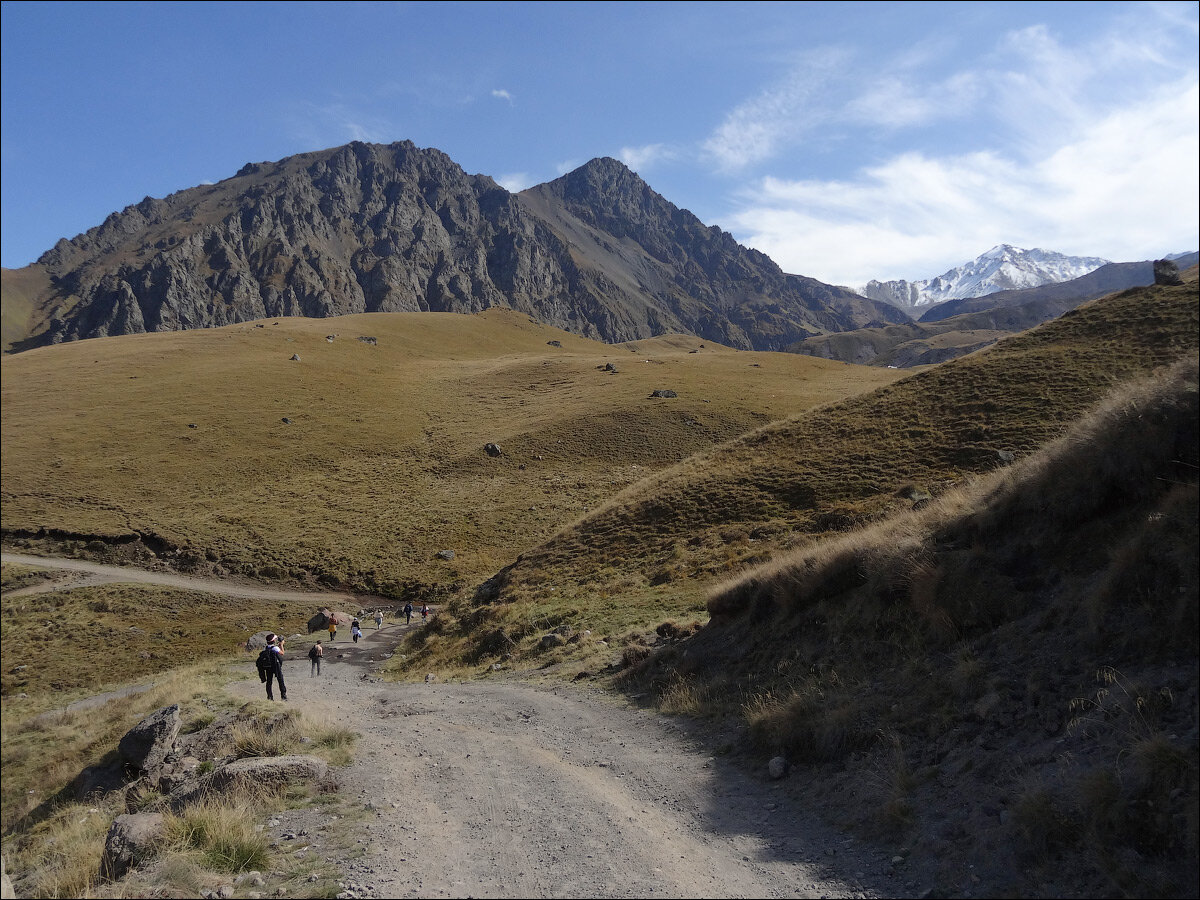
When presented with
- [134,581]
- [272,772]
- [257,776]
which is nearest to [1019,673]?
[272,772]

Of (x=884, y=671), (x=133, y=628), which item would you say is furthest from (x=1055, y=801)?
(x=133, y=628)

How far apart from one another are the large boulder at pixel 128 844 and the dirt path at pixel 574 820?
1.32 m

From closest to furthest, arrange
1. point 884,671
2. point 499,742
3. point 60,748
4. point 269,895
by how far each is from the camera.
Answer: point 269,895 → point 884,671 → point 499,742 → point 60,748

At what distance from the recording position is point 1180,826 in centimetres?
480

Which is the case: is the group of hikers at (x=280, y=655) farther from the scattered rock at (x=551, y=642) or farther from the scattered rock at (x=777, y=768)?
the scattered rock at (x=777, y=768)

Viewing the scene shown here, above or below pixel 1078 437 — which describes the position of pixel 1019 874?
below

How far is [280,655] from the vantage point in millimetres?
18188

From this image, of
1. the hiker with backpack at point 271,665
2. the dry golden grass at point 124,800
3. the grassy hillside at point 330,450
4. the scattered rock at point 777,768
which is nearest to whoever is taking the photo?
the dry golden grass at point 124,800

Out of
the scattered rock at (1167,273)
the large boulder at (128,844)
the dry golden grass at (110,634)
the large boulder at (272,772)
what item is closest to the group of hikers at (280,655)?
the dry golden grass at (110,634)

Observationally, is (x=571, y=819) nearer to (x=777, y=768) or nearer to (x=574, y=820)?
(x=574, y=820)

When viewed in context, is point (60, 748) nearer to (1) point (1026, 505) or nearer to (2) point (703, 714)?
(2) point (703, 714)

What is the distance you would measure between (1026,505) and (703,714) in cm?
670

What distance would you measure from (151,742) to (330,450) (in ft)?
185

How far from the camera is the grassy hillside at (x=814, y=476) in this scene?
24.6m
